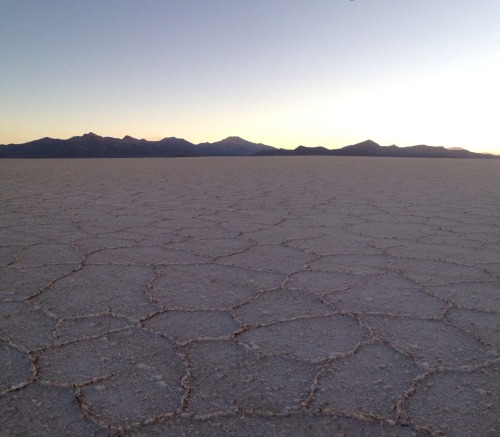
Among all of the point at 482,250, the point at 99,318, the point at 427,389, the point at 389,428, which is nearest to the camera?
the point at 389,428

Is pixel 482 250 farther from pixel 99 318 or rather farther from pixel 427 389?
pixel 99 318

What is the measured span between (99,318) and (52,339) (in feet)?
0.46

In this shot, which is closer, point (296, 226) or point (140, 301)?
point (140, 301)

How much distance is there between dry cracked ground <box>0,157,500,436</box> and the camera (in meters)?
0.73

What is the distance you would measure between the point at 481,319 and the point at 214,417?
773mm

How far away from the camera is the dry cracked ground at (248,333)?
728 mm

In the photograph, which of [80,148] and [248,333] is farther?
[80,148]

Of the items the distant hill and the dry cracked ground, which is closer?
the dry cracked ground

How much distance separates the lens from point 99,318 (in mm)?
1115

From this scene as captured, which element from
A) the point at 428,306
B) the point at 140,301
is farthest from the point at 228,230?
the point at 428,306

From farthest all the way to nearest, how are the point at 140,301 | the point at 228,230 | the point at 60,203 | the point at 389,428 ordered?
the point at 60,203 < the point at 228,230 < the point at 140,301 < the point at 389,428

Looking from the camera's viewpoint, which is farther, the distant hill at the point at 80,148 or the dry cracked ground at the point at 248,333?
the distant hill at the point at 80,148

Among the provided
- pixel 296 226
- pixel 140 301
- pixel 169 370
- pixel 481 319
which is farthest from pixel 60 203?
pixel 481 319

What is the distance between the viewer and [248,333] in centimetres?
103
